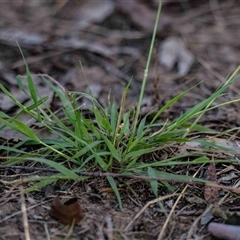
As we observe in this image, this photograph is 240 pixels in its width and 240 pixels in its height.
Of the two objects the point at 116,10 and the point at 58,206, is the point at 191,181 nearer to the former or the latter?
the point at 58,206

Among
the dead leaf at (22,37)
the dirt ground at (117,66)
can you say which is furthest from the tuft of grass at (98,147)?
the dead leaf at (22,37)

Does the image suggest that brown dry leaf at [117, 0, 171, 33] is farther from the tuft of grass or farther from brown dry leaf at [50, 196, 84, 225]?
brown dry leaf at [50, 196, 84, 225]

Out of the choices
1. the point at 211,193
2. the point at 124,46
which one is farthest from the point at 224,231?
Result: the point at 124,46

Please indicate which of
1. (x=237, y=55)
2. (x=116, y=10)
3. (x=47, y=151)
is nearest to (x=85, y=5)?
(x=116, y=10)

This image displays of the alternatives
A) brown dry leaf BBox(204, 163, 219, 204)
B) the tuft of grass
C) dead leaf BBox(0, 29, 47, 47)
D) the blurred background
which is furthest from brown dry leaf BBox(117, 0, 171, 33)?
brown dry leaf BBox(204, 163, 219, 204)

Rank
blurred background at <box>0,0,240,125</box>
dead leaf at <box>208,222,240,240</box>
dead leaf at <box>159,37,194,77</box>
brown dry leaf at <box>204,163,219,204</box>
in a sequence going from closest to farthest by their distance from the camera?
dead leaf at <box>208,222,240,240</box> < brown dry leaf at <box>204,163,219,204</box> < blurred background at <box>0,0,240,125</box> < dead leaf at <box>159,37,194,77</box>

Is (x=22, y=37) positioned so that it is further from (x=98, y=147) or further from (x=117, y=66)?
(x=98, y=147)

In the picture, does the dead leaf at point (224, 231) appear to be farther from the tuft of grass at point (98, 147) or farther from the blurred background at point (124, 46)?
the blurred background at point (124, 46)
